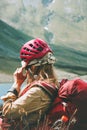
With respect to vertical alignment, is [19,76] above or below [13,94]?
above

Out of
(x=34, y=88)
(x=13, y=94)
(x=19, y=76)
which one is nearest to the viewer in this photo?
(x=34, y=88)

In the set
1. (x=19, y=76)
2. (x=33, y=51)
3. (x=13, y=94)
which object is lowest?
(x=13, y=94)

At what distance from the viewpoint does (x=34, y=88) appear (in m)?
5.43

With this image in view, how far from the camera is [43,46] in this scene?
18.6 feet

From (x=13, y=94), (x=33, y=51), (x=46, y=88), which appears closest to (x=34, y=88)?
(x=46, y=88)

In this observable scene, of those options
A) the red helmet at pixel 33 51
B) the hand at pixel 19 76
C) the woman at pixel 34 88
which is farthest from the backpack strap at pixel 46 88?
the red helmet at pixel 33 51

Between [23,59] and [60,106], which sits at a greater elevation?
[23,59]

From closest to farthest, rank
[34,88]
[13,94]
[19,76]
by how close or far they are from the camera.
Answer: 1. [34,88]
2. [13,94]
3. [19,76]

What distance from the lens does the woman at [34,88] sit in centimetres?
541

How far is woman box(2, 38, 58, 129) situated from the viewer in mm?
5406

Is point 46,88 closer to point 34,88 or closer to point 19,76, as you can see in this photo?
point 34,88

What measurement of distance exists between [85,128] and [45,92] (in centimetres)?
59

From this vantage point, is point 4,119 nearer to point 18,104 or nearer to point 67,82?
point 18,104

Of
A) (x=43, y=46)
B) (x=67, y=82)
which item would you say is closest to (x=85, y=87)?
(x=67, y=82)
